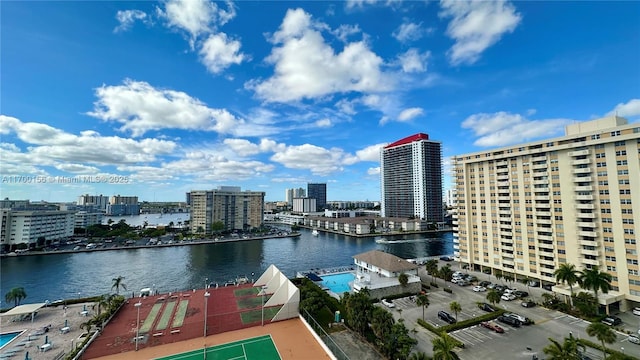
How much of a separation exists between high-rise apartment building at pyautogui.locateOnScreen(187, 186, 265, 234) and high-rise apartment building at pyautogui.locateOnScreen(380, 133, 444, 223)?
65579 mm

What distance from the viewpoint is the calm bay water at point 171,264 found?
43938 millimetres

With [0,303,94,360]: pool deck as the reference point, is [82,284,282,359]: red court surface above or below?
above

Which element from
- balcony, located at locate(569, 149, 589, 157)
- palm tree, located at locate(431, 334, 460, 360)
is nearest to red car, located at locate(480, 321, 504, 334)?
palm tree, located at locate(431, 334, 460, 360)

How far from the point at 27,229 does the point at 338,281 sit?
3343 inches

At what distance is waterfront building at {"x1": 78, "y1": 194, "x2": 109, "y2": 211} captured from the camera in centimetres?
16812

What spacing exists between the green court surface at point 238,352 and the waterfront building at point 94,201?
18835 centimetres

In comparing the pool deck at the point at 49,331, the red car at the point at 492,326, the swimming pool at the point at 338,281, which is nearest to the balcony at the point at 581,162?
the red car at the point at 492,326

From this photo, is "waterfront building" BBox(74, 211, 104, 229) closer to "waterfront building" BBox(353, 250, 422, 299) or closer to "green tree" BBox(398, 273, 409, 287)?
"waterfront building" BBox(353, 250, 422, 299)

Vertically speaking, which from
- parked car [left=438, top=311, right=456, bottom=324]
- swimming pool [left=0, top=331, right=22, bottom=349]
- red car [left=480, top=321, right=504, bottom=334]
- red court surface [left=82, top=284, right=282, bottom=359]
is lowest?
swimming pool [left=0, top=331, right=22, bottom=349]

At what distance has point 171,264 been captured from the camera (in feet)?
190

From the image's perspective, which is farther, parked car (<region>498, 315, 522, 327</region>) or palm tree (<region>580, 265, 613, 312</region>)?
palm tree (<region>580, 265, 613, 312</region>)

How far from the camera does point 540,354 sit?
21.3m

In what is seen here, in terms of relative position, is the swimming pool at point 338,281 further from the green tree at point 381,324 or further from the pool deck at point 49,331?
the pool deck at point 49,331

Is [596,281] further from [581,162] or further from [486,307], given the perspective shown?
Result: [581,162]
